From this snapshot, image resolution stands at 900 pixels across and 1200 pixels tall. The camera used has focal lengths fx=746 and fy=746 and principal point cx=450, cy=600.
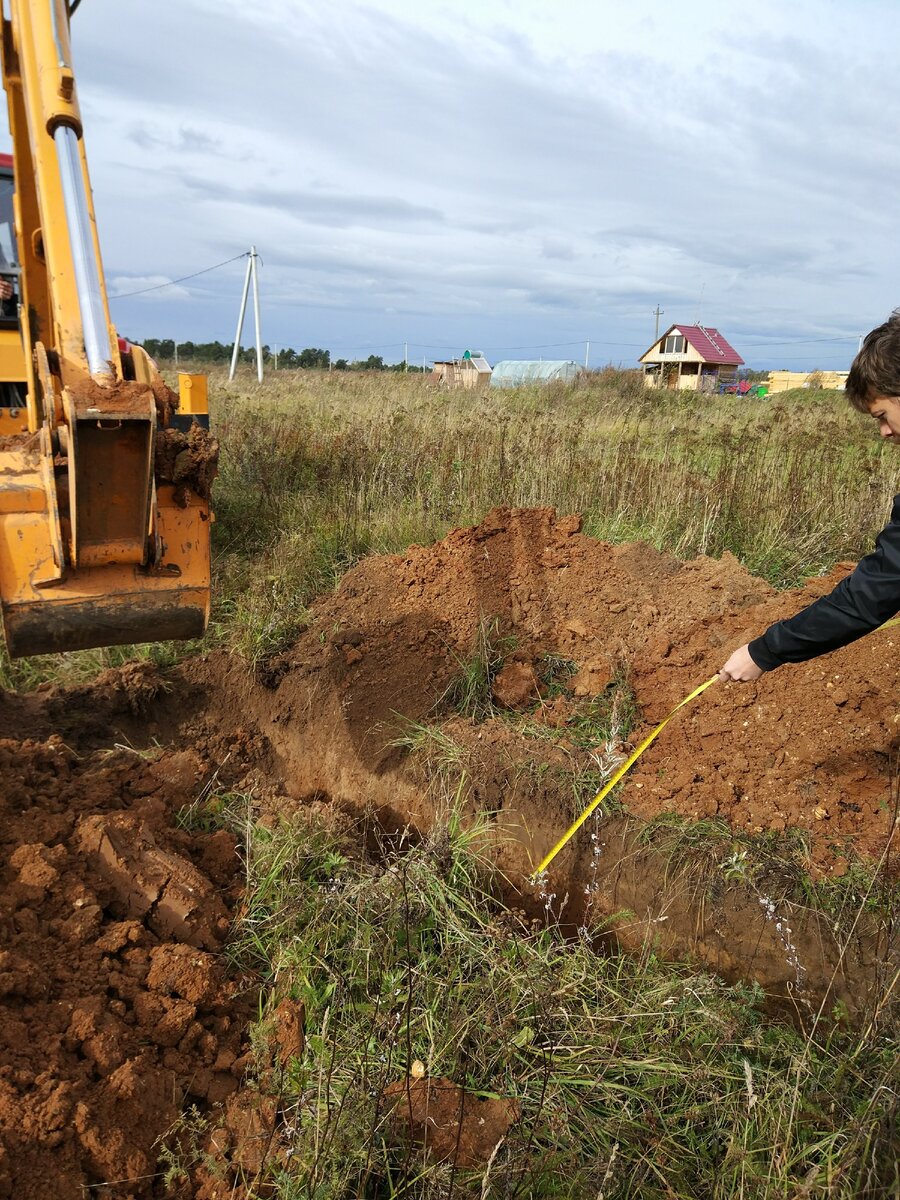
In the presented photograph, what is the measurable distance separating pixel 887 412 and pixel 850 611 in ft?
2.09

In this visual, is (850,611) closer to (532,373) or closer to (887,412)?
(887,412)

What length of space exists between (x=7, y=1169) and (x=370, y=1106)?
2.94 feet

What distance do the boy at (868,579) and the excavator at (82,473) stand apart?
6.92 ft

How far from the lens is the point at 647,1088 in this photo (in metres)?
2.31

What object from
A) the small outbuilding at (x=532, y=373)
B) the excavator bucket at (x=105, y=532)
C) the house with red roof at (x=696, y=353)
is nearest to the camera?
the excavator bucket at (x=105, y=532)

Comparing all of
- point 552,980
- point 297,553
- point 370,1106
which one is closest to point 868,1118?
point 552,980

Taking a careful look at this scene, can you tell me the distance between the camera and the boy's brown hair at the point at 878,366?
224 centimetres

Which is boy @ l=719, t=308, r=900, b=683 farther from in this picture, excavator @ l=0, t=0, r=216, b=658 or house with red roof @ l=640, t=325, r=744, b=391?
house with red roof @ l=640, t=325, r=744, b=391

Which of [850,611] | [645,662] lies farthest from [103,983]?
[645,662]

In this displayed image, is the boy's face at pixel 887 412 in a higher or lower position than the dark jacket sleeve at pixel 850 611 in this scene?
higher

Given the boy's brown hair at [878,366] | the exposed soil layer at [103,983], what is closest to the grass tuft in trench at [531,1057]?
the exposed soil layer at [103,983]

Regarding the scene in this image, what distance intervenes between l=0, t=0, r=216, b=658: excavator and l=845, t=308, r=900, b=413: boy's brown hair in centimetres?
223

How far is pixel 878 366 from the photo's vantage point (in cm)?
227

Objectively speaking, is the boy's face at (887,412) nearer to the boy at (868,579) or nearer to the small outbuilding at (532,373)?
the boy at (868,579)
